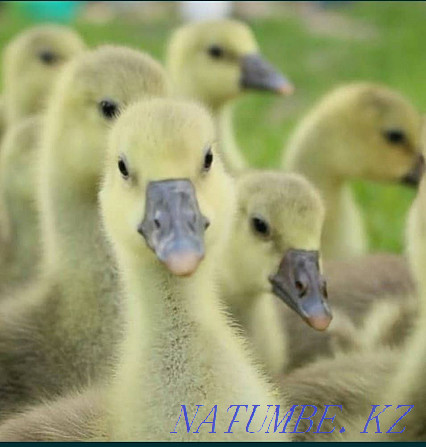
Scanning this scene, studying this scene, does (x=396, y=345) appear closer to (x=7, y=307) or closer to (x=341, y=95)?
(x=7, y=307)

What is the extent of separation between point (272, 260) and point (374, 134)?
1.22 m

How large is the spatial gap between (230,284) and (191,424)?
817 mm

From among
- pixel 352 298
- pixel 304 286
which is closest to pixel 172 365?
pixel 304 286

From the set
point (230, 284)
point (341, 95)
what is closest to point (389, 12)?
point (341, 95)

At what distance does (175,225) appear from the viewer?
6.04ft

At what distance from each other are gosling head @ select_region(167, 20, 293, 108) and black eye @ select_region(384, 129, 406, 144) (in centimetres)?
56

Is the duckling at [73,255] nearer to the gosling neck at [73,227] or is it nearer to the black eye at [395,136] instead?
the gosling neck at [73,227]

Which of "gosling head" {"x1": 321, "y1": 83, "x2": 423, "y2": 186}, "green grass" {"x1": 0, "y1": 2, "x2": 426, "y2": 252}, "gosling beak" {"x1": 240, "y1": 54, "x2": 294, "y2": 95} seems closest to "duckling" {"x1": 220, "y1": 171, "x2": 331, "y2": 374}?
"gosling head" {"x1": 321, "y1": 83, "x2": 423, "y2": 186}

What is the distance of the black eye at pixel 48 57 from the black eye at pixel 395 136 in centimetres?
116

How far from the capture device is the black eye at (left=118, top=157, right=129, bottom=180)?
2.01 meters

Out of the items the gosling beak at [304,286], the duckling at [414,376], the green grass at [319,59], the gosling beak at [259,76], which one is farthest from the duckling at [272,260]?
the green grass at [319,59]

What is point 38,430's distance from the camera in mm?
2057

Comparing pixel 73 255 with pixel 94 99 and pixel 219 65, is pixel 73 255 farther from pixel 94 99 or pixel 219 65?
pixel 219 65

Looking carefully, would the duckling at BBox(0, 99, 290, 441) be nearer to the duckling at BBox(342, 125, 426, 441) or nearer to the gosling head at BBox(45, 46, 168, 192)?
the duckling at BBox(342, 125, 426, 441)
